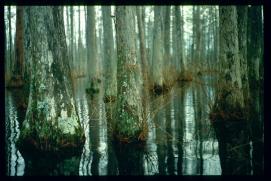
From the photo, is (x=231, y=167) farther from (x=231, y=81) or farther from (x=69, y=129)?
(x=231, y=81)

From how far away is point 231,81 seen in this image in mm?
8086

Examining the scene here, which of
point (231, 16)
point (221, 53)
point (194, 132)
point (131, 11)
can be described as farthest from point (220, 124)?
point (131, 11)

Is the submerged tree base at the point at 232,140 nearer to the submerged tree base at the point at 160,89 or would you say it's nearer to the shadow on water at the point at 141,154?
the shadow on water at the point at 141,154

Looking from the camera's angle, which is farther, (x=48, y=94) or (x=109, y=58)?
(x=109, y=58)

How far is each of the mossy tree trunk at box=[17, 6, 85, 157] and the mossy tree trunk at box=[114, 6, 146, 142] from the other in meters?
0.78

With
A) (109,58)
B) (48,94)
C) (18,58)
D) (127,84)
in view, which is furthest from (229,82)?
(18,58)

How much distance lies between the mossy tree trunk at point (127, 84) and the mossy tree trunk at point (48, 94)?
783 mm

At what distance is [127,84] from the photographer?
6.27 m

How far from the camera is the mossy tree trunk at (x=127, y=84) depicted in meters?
6.17

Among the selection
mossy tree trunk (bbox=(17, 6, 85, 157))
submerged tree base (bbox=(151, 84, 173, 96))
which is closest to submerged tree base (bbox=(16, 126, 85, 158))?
mossy tree trunk (bbox=(17, 6, 85, 157))

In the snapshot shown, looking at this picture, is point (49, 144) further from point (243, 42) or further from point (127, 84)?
point (243, 42)

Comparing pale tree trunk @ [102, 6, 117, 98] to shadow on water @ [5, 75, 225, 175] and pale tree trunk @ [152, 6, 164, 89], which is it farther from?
pale tree trunk @ [152, 6, 164, 89]

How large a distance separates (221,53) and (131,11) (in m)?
2.77

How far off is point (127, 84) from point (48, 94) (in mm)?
1342
